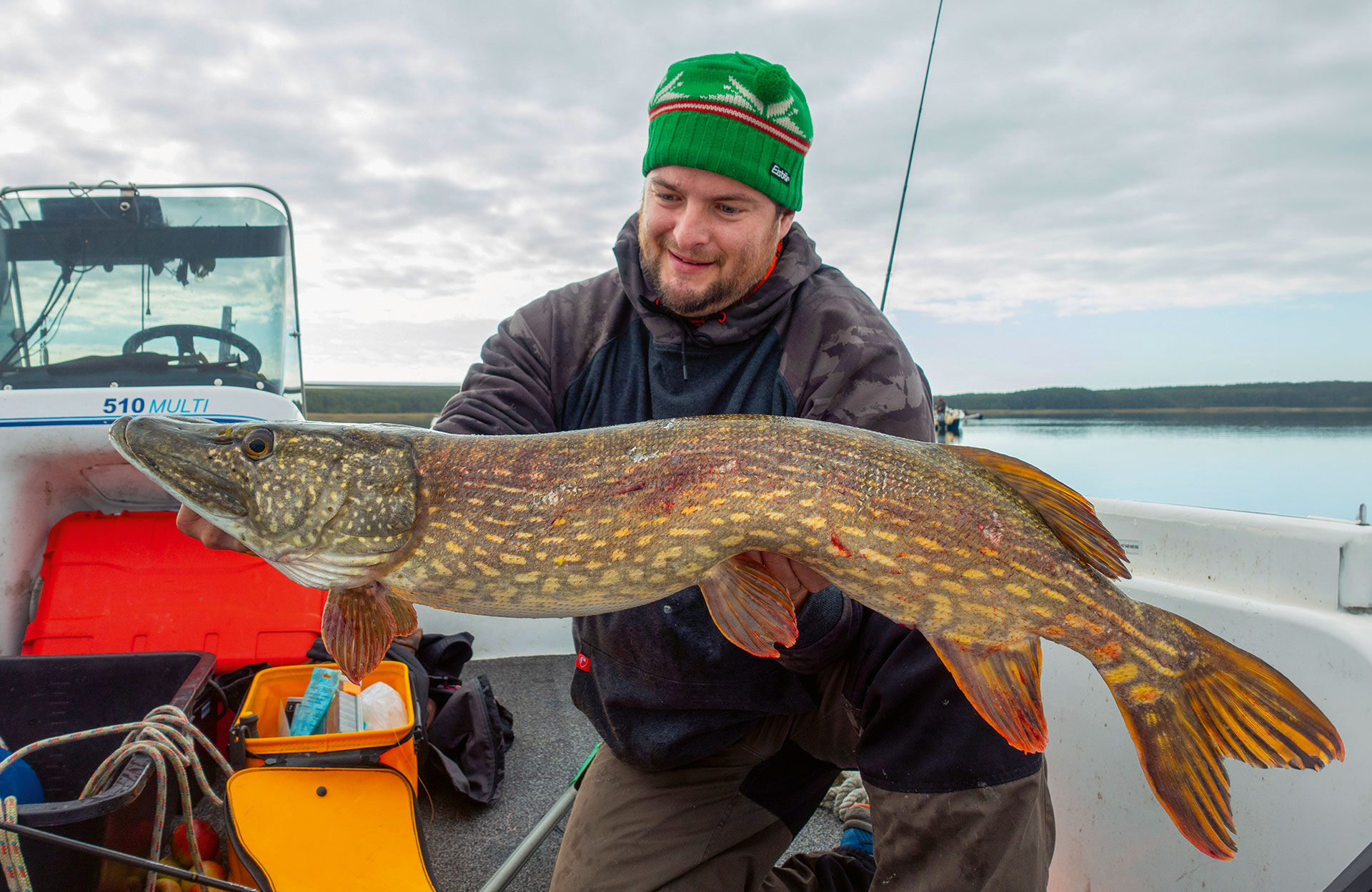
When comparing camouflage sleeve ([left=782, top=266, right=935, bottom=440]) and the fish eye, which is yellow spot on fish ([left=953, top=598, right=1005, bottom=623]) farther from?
the fish eye

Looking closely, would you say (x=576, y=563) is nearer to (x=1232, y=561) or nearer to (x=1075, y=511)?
(x=1075, y=511)

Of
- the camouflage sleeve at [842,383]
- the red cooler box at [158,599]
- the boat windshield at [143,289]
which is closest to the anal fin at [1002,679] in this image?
the camouflage sleeve at [842,383]

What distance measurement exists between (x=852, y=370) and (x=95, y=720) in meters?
2.62

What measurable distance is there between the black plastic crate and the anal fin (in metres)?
1.89

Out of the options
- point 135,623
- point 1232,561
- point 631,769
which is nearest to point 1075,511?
point 1232,561

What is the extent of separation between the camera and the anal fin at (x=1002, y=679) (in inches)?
61.5

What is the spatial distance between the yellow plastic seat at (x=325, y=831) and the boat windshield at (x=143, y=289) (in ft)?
6.74

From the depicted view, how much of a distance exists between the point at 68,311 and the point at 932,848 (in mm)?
3993

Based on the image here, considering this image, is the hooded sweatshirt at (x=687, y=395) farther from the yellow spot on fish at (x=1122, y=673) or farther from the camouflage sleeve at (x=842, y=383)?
the yellow spot on fish at (x=1122, y=673)

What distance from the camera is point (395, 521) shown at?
1685 mm

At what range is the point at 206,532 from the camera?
1.78 meters

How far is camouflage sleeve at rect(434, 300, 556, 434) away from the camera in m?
2.21

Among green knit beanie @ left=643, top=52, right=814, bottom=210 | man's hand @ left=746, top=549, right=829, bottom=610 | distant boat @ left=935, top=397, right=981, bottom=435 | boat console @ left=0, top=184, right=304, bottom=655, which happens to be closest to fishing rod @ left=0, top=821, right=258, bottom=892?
man's hand @ left=746, top=549, right=829, bottom=610

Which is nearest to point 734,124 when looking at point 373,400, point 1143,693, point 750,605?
point 750,605
